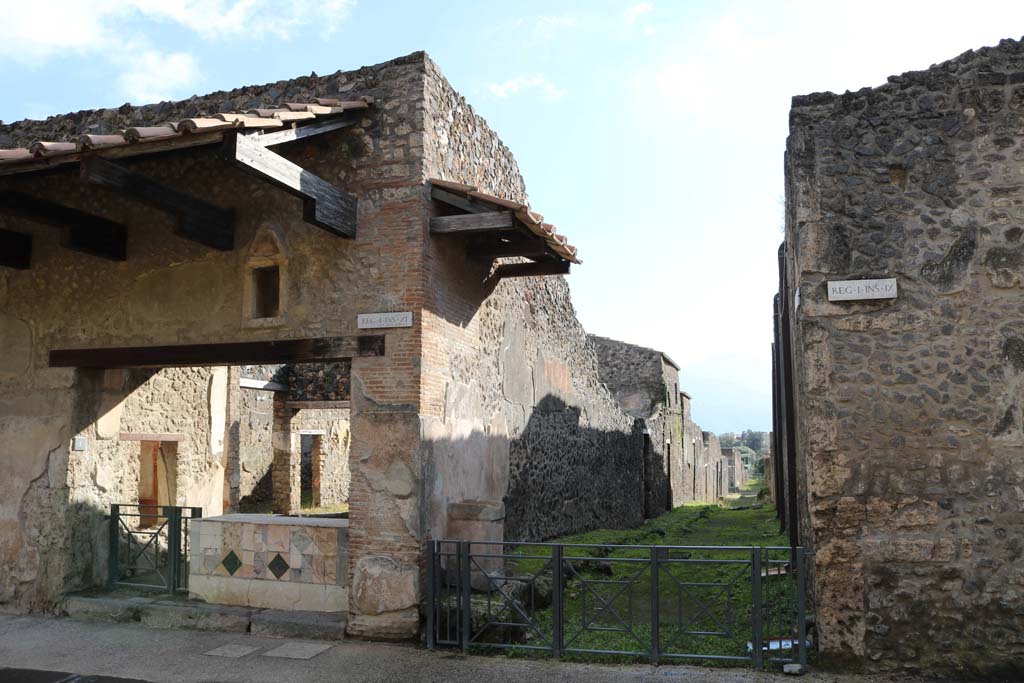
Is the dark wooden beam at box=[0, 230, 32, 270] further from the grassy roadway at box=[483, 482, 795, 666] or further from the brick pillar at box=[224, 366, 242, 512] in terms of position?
the brick pillar at box=[224, 366, 242, 512]

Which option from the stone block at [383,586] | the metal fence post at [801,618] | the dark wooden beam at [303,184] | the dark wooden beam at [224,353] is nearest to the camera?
the metal fence post at [801,618]

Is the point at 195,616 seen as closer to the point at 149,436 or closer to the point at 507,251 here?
the point at 149,436

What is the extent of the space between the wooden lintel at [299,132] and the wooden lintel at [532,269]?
2.18m

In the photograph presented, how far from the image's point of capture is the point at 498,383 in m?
9.35

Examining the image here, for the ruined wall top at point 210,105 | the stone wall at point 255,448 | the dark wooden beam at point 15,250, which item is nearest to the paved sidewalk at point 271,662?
the dark wooden beam at point 15,250

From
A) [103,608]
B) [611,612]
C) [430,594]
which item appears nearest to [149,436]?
[103,608]

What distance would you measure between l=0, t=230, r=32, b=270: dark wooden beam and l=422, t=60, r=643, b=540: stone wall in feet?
14.6

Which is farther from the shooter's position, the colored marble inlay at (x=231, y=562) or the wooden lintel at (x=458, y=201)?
the colored marble inlay at (x=231, y=562)

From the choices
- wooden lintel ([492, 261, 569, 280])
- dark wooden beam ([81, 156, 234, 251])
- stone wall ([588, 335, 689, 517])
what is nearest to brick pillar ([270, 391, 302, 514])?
stone wall ([588, 335, 689, 517])

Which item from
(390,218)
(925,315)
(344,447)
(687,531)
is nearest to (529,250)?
(390,218)

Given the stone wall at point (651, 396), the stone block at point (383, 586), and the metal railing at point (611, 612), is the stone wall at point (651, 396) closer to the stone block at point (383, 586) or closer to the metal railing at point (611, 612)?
the metal railing at point (611, 612)

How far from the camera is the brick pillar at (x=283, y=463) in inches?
705

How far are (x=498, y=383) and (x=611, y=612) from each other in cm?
335

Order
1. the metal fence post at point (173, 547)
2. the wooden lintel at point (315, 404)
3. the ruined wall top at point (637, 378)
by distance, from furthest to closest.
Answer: the ruined wall top at point (637, 378) → the wooden lintel at point (315, 404) → the metal fence post at point (173, 547)
